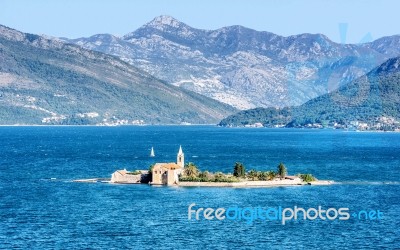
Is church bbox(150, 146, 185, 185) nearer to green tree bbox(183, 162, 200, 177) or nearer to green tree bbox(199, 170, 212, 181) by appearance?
green tree bbox(183, 162, 200, 177)

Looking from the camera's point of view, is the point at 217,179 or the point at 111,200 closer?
the point at 111,200

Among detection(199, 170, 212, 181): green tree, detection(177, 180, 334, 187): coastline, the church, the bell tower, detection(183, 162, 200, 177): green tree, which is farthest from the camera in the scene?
the bell tower

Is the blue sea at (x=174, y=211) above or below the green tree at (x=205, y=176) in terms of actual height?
below

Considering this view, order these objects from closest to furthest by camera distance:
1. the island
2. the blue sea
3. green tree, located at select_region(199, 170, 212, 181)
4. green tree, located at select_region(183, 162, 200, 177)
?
1. the blue sea
2. the island
3. green tree, located at select_region(199, 170, 212, 181)
4. green tree, located at select_region(183, 162, 200, 177)

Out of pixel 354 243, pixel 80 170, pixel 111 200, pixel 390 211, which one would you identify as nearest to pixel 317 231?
pixel 354 243

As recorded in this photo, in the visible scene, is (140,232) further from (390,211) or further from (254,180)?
(254,180)

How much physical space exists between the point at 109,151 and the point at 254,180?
85.7 meters

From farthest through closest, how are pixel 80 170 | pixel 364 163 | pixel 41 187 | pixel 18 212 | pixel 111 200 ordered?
pixel 364 163
pixel 80 170
pixel 41 187
pixel 111 200
pixel 18 212

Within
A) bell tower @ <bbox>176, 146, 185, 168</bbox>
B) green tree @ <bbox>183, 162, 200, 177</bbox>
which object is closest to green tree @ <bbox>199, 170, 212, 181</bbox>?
green tree @ <bbox>183, 162, 200, 177</bbox>

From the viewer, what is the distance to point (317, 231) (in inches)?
3076

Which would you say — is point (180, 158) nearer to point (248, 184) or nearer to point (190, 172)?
point (190, 172)

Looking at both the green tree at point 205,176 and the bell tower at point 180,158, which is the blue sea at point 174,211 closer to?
the green tree at point 205,176

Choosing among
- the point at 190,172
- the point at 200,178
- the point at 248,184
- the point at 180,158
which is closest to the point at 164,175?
the point at 190,172

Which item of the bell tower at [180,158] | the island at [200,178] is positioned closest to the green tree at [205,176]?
the island at [200,178]
